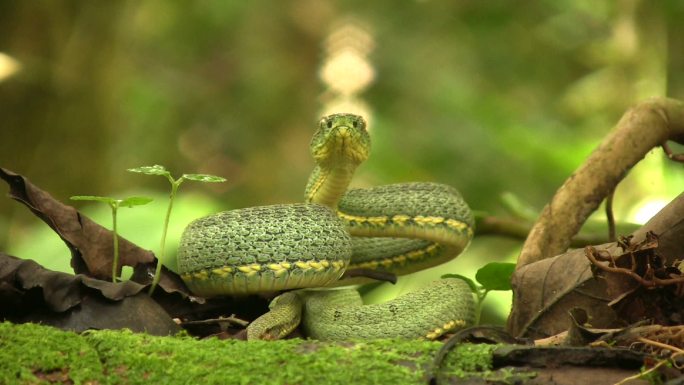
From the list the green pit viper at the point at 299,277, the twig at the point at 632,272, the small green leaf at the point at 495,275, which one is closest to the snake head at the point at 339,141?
the green pit viper at the point at 299,277

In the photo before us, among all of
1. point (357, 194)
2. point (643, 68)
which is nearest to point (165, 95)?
point (643, 68)

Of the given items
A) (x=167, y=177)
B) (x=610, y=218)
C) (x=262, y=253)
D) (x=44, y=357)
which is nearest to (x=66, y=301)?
(x=44, y=357)

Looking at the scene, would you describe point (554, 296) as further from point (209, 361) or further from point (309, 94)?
point (309, 94)

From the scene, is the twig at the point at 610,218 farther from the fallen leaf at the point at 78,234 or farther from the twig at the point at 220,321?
the fallen leaf at the point at 78,234

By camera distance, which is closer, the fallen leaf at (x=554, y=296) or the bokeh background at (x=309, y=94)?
the fallen leaf at (x=554, y=296)

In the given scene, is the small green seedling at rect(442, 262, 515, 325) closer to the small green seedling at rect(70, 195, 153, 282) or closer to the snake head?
the snake head
